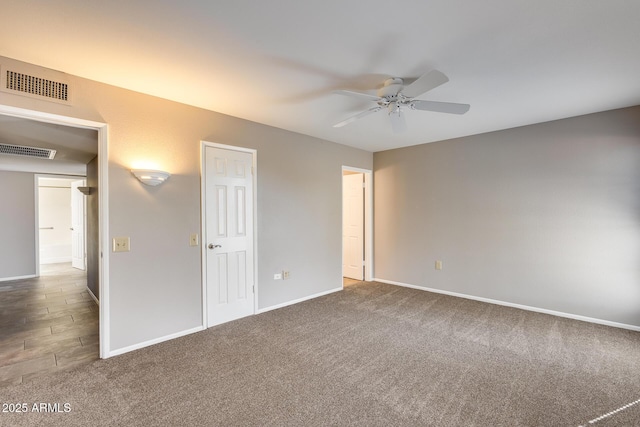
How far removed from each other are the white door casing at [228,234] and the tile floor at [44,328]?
1226mm

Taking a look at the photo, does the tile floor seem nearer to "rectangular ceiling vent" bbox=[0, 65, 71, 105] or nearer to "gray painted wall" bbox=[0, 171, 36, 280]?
"gray painted wall" bbox=[0, 171, 36, 280]

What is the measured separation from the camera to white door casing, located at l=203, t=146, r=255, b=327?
130 inches

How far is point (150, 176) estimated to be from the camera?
108 inches

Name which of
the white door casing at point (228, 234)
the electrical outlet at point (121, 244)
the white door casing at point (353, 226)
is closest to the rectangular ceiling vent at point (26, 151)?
the electrical outlet at point (121, 244)

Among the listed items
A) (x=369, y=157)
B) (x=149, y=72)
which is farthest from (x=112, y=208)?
(x=369, y=157)

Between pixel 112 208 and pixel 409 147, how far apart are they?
4381mm

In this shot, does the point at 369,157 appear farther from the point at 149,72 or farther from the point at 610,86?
the point at 149,72

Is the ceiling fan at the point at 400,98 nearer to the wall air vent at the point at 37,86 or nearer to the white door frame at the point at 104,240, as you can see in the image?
the white door frame at the point at 104,240

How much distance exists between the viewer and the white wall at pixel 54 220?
7.62 m

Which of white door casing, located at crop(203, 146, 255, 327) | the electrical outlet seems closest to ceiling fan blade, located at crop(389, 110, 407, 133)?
white door casing, located at crop(203, 146, 255, 327)

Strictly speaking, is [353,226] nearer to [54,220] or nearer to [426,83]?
[426,83]

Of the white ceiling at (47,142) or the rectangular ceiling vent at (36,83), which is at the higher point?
the rectangular ceiling vent at (36,83)

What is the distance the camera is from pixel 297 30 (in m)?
1.88

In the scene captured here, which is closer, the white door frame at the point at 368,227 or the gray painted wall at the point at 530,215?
the gray painted wall at the point at 530,215
